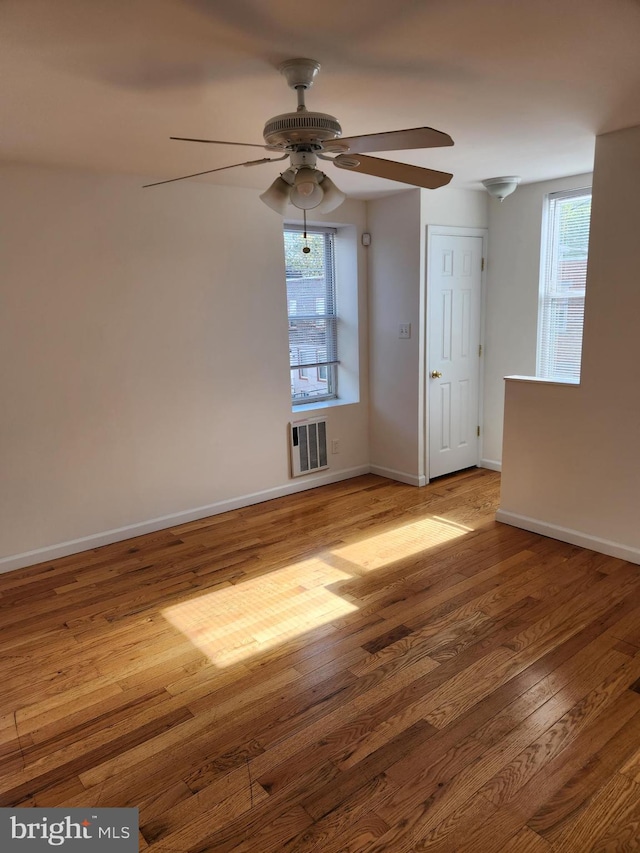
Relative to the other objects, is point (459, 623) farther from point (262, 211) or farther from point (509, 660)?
point (262, 211)

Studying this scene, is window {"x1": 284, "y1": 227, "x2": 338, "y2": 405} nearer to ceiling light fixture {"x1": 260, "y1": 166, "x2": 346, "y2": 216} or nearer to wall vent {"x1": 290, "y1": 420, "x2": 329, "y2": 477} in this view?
wall vent {"x1": 290, "y1": 420, "x2": 329, "y2": 477}

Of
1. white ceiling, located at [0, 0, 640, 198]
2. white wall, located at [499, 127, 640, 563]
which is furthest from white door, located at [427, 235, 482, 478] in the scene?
white ceiling, located at [0, 0, 640, 198]

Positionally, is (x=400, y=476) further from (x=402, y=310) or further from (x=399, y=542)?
(x=402, y=310)

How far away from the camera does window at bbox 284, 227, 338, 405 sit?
4.61 meters

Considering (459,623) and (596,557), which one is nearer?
(459,623)

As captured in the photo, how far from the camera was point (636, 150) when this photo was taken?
2934 mm

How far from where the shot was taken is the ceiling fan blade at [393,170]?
212 cm

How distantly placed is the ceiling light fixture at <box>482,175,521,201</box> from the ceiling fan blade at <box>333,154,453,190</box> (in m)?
2.10

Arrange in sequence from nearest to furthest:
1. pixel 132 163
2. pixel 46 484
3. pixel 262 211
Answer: pixel 132 163 < pixel 46 484 < pixel 262 211

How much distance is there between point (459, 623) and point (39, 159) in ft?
10.8

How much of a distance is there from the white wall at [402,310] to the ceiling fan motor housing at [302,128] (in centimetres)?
252

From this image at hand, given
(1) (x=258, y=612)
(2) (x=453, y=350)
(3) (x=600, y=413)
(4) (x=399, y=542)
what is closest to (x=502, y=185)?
(2) (x=453, y=350)

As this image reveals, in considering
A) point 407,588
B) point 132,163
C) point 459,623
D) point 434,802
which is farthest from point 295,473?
point 434,802

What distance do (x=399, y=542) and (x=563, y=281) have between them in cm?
243
